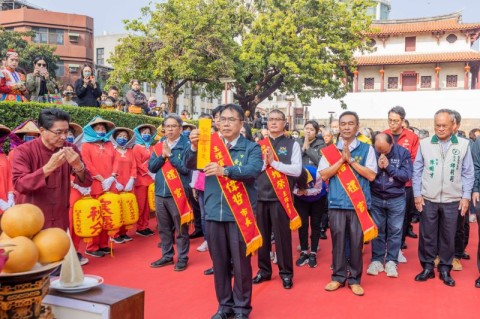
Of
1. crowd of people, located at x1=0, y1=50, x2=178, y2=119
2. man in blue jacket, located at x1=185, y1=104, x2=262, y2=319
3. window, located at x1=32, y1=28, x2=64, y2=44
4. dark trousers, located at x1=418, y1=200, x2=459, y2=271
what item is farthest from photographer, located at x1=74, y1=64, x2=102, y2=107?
window, located at x1=32, y1=28, x2=64, y2=44

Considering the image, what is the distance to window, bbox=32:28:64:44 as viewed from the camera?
32.2m

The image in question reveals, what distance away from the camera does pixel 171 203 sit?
521 cm

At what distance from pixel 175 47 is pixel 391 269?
13.0 metres

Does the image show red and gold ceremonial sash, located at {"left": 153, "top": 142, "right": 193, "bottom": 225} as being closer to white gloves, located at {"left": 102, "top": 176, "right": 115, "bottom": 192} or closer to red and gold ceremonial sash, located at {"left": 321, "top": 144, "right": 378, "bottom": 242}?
white gloves, located at {"left": 102, "top": 176, "right": 115, "bottom": 192}

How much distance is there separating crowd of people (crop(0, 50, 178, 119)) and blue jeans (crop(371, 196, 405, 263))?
201 inches

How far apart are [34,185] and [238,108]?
64.0 inches

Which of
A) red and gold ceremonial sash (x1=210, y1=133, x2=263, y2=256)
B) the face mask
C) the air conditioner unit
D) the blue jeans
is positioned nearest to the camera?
red and gold ceremonial sash (x1=210, y1=133, x2=263, y2=256)

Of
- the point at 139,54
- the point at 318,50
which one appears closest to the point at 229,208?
the point at 139,54

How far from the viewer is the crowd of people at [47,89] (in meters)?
6.64

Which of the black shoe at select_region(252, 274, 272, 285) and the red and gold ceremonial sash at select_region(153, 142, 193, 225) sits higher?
the red and gold ceremonial sash at select_region(153, 142, 193, 225)

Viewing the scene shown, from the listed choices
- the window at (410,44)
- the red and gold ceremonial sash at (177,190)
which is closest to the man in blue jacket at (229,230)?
the red and gold ceremonial sash at (177,190)

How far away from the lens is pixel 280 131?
15.2 feet

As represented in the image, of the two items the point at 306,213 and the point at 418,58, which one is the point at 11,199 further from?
the point at 418,58

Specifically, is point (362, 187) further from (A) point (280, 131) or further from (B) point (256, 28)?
(B) point (256, 28)
